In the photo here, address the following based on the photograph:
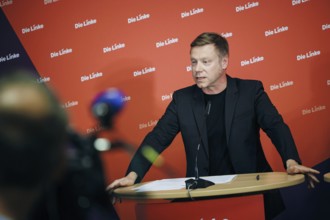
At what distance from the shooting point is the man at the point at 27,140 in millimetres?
547

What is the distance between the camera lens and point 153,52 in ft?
16.3

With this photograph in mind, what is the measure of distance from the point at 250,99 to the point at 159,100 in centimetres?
158

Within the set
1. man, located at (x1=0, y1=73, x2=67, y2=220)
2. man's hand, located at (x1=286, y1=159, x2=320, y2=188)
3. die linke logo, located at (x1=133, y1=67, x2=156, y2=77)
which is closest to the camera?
man, located at (x1=0, y1=73, x2=67, y2=220)

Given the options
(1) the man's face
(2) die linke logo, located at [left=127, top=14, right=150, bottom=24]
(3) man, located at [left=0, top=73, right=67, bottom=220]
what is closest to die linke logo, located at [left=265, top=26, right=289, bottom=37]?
(2) die linke logo, located at [left=127, top=14, right=150, bottom=24]

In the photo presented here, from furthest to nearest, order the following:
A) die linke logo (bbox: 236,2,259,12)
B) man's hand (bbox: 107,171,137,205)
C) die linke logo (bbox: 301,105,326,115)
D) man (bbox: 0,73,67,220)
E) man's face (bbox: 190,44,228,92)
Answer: die linke logo (bbox: 236,2,259,12), die linke logo (bbox: 301,105,326,115), man's face (bbox: 190,44,228,92), man's hand (bbox: 107,171,137,205), man (bbox: 0,73,67,220)

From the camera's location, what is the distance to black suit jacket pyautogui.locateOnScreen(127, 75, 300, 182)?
11.0 feet

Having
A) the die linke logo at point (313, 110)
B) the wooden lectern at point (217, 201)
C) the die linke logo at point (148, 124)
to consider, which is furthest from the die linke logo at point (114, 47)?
the wooden lectern at point (217, 201)

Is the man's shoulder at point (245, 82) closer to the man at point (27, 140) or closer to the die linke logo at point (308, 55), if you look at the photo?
the die linke logo at point (308, 55)

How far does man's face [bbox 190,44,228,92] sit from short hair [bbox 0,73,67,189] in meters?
3.00

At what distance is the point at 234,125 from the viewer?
3424 mm

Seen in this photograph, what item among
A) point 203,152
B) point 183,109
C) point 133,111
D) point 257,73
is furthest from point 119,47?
point 203,152

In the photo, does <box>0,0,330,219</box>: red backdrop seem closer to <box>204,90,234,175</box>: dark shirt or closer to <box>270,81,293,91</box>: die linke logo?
A: <box>270,81,293,91</box>: die linke logo

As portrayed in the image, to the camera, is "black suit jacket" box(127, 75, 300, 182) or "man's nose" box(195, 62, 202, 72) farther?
"man's nose" box(195, 62, 202, 72)

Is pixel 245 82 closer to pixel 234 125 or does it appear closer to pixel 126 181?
pixel 234 125
